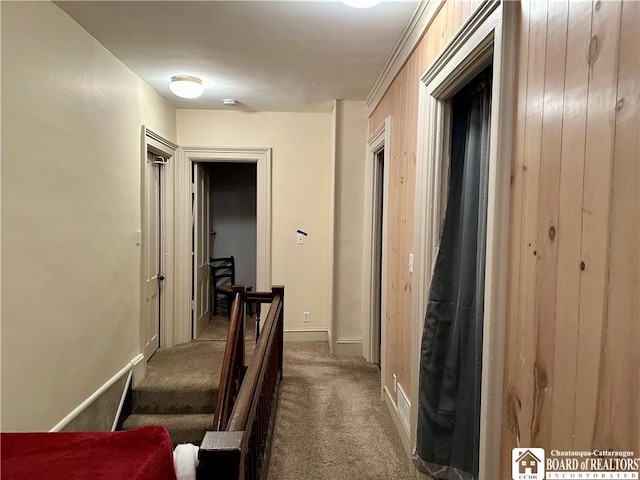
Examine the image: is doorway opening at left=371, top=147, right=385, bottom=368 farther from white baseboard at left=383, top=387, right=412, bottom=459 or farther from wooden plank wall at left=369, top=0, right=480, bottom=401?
white baseboard at left=383, top=387, right=412, bottom=459

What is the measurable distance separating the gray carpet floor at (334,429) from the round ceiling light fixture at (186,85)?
2.59 meters

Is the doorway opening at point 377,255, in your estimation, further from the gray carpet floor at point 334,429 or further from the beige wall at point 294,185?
the beige wall at point 294,185

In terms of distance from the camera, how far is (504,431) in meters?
1.20

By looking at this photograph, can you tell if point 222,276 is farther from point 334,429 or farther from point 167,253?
point 334,429

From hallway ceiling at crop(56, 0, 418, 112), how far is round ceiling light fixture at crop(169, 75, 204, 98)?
67mm

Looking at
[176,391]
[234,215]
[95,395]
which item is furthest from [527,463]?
[234,215]

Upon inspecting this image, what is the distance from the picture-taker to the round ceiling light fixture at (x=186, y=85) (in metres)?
3.08

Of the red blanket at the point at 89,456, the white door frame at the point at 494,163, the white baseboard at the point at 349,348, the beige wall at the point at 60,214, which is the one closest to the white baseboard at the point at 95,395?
the beige wall at the point at 60,214

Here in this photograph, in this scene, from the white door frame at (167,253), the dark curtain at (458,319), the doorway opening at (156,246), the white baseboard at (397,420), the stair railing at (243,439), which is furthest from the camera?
the white door frame at (167,253)

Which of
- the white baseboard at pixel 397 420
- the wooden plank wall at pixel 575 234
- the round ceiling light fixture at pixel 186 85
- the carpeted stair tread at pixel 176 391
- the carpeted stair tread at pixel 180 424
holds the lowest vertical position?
the carpeted stair tread at pixel 180 424

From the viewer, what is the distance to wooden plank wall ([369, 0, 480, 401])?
2105mm

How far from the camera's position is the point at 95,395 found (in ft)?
8.15

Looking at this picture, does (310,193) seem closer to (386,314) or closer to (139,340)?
(386,314)

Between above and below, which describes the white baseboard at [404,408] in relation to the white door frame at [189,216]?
below
